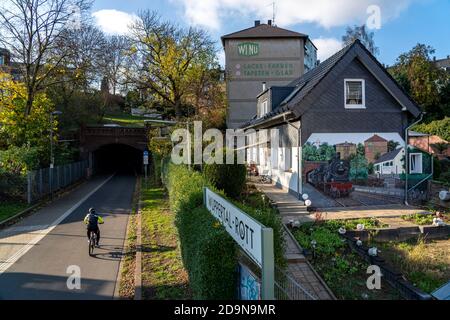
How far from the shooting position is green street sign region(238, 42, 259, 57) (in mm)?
41844

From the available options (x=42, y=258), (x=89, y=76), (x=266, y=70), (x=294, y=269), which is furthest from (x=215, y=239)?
(x=266, y=70)

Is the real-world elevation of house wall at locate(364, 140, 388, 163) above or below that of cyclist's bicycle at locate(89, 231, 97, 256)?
above

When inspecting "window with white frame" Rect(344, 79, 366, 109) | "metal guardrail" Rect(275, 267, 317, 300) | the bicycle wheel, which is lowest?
the bicycle wheel

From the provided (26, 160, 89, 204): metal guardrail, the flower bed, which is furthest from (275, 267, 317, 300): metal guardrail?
(26, 160, 89, 204): metal guardrail

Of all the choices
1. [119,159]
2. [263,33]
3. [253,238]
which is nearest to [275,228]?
[253,238]

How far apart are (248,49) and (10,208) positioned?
31.6 metres

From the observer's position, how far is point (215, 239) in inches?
221

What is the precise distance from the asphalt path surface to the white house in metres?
11.3

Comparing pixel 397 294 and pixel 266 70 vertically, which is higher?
pixel 266 70

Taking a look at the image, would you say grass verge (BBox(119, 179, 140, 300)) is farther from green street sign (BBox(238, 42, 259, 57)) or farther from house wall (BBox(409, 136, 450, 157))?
green street sign (BBox(238, 42, 259, 57))

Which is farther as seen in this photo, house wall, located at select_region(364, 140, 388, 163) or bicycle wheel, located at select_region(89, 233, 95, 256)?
house wall, located at select_region(364, 140, 388, 163)
